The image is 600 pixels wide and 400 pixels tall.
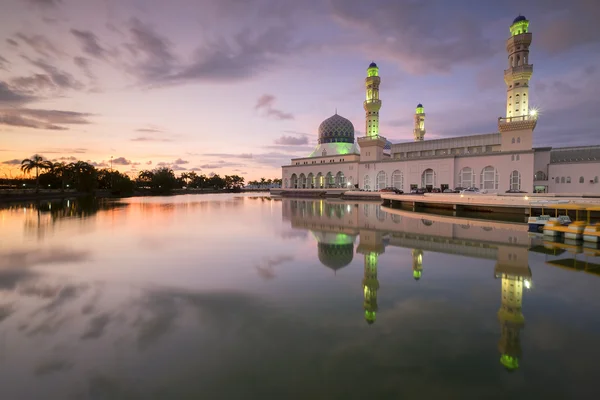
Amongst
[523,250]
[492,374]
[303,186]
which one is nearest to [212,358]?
[492,374]

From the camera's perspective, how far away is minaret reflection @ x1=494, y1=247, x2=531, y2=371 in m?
5.11

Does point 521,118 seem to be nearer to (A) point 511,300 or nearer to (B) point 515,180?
(B) point 515,180

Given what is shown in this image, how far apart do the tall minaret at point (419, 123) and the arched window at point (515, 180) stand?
26623 millimetres

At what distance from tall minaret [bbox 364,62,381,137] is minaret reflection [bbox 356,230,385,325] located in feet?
155

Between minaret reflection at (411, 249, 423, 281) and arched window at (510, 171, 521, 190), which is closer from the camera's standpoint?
minaret reflection at (411, 249, 423, 281)

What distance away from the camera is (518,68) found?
4134 centimetres

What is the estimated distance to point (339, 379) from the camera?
436 cm

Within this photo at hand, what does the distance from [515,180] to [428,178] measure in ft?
42.1

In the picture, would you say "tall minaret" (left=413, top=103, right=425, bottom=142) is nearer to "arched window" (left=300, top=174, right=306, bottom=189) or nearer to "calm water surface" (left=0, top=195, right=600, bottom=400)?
"arched window" (left=300, top=174, right=306, bottom=189)

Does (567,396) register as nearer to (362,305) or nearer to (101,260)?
(362,305)

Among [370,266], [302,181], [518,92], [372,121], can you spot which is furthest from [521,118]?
[302,181]

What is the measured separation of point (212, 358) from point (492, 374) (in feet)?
12.9

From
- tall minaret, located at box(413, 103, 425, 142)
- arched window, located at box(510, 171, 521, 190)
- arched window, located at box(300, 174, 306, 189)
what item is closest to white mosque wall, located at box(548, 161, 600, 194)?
arched window, located at box(510, 171, 521, 190)

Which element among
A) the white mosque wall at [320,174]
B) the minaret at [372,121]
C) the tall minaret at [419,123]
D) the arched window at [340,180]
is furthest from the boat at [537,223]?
the tall minaret at [419,123]
